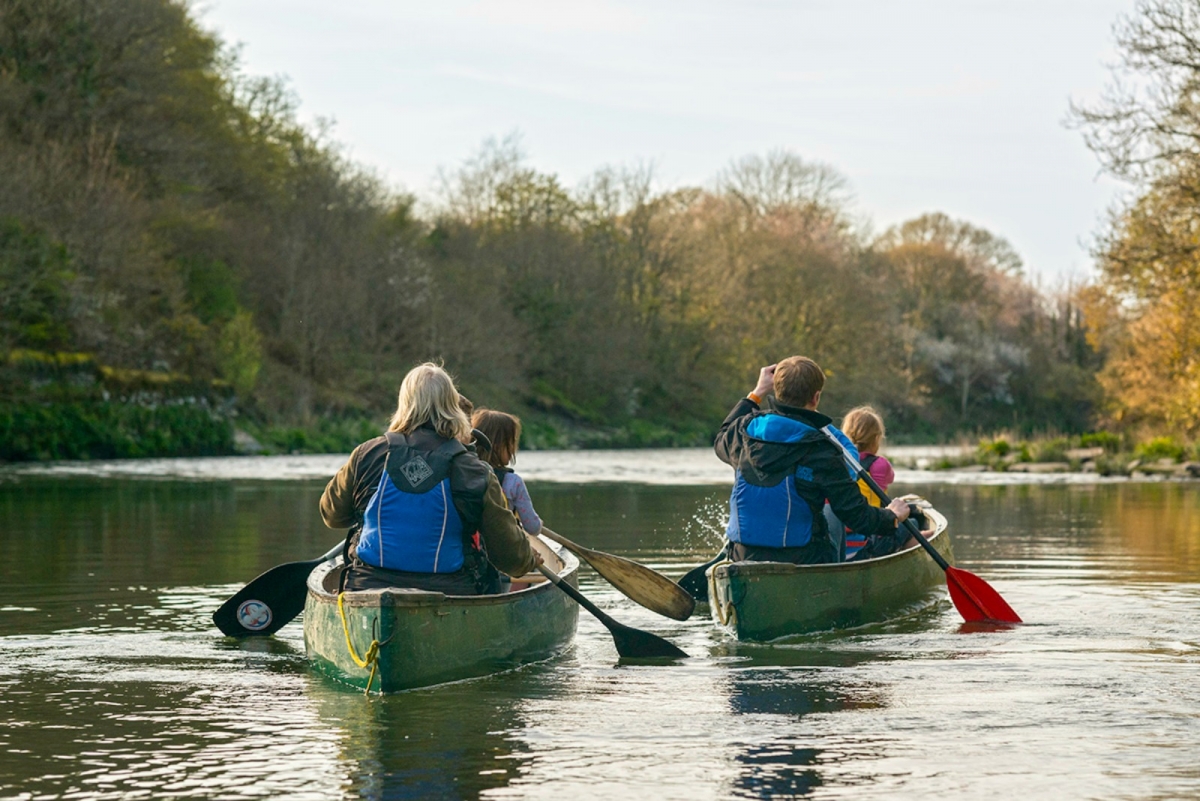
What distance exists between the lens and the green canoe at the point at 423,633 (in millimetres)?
6984

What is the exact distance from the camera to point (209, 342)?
3834 centimetres

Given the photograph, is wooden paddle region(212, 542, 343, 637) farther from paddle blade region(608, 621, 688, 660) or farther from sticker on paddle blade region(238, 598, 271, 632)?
paddle blade region(608, 621, 688, 660)

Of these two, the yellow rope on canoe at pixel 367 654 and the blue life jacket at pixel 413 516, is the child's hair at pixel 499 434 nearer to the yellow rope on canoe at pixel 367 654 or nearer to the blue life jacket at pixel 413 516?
the blue life jacket at pixel 413 516

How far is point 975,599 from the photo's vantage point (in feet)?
31.7

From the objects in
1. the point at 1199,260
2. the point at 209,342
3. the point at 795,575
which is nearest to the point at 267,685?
the point at 795,575

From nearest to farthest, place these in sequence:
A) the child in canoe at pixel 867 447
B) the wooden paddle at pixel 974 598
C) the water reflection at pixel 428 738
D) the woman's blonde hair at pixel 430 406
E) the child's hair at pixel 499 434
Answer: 1. the water reflection at pixel 428 738
2. the woman's blonde hair at pixel 430 406
3. the child's hair at pixel 499 434
4. the wooden paddle at pixel 974 598
5. the child in canoe at pixel 867 447

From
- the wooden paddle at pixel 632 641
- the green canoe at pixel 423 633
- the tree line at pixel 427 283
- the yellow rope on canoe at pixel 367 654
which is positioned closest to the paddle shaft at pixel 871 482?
the wooden paddle at pixel 632 641

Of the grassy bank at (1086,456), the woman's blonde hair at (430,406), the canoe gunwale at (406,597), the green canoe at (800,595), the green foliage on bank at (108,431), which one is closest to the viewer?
the canoe gunwale at (406,597)

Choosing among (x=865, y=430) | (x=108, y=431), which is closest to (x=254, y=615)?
(x=865, y=430)

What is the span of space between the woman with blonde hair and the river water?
557 millimetres

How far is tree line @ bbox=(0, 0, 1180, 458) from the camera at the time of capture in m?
34.5

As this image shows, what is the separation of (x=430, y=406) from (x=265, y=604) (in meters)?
2.68

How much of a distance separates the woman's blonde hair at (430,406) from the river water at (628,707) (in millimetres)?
1171

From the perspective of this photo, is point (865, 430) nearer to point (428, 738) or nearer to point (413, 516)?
point (413, 516)
